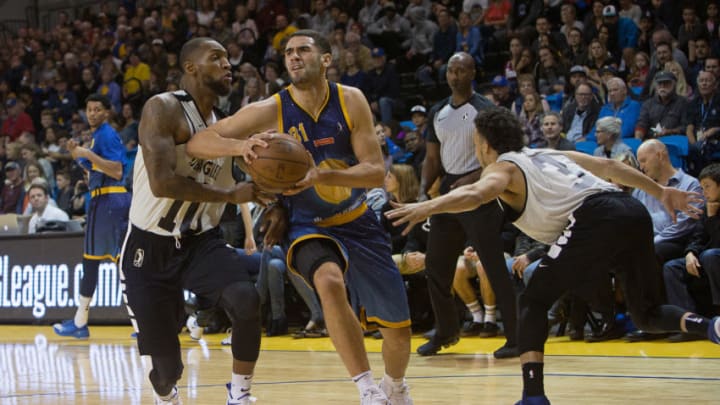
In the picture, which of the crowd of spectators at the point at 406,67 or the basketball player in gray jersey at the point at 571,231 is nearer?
the basketball player in gray jersey at the point at 571,231

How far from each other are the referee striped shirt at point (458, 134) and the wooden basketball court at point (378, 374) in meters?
1.44

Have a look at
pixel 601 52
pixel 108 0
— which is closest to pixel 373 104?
→ pixel 601 52

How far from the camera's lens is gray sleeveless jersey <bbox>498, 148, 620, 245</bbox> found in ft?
15.9

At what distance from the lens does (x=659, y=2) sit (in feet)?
38.8

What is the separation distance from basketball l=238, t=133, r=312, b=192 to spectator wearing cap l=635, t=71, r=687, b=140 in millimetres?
6157

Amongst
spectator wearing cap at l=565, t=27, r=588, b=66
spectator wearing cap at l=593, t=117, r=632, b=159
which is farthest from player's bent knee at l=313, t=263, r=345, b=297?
spectator wearing cap at l=565, t=27, r=588, b=66

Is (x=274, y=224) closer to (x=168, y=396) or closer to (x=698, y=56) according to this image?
(x=168, y=396)

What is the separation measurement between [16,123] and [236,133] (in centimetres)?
1427

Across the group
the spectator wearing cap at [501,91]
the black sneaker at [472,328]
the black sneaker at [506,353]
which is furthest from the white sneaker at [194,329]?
the spectator wearing cap at [501,91]

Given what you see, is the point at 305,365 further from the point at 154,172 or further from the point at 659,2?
the point at 659,2

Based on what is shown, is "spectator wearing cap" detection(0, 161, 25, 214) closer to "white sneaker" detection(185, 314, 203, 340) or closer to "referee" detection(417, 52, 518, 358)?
"white sneaker" detection(185, 314, 203, 340)

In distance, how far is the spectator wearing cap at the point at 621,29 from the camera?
11.7 metres

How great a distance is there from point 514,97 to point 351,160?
726cm

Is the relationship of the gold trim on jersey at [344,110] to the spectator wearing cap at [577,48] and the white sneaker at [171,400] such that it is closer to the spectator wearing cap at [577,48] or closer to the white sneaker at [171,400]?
the white sneaker at [171,400]
